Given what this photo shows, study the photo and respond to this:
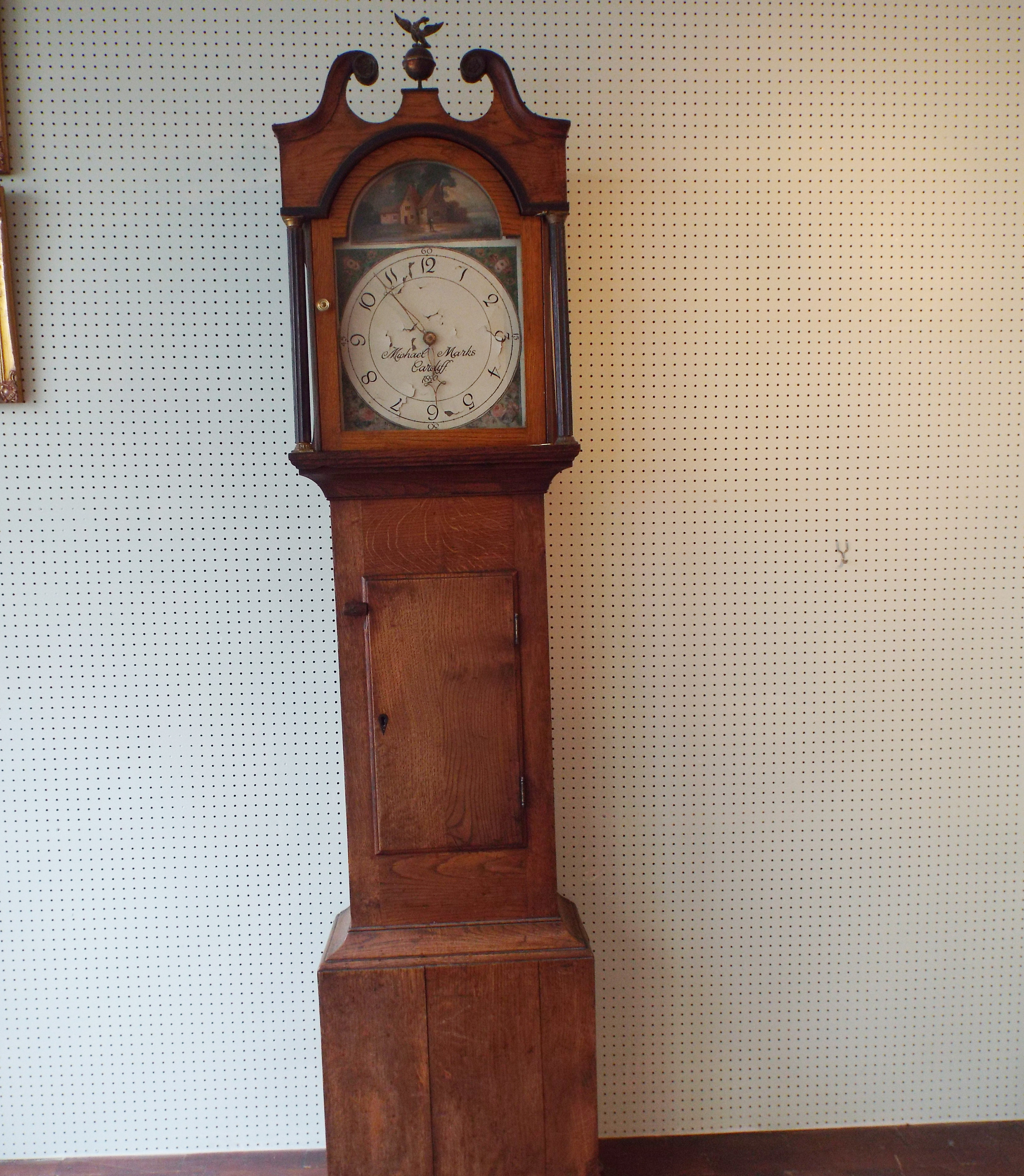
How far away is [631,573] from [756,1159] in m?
1.42

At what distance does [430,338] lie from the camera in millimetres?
1547

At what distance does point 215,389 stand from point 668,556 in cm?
112

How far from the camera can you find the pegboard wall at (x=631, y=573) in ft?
6.28

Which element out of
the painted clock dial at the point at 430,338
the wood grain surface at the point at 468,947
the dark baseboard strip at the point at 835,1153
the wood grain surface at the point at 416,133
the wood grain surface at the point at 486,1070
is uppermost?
the wood grain surface at the point at 416,133

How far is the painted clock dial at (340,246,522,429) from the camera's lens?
1539mm

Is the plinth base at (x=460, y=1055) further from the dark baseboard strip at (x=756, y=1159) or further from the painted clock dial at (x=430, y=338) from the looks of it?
the painted clock dial at (x=430, y=338)

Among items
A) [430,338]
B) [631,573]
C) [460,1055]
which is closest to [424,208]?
[430,338]

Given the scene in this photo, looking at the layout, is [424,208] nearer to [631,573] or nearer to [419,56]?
[419,56]

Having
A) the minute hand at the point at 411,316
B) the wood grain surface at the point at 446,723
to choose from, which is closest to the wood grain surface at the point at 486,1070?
the wood grain surface at the point at 446,723

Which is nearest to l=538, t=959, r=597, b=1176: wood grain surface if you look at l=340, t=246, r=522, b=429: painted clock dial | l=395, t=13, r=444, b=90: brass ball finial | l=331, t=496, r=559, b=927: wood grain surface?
l=331, t=496, r=559, b=927: wood grain surface

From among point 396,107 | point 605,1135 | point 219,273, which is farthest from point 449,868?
point 396,107

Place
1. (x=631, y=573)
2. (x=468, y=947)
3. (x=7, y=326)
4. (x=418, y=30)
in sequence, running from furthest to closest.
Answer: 1. (x=631, y=573)
2. (x=7, y=326)
3. (x=468, y=947)
4. (x=418, y=30)

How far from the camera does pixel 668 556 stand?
2.01 meters

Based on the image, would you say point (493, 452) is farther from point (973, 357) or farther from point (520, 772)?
point (973, 357)
